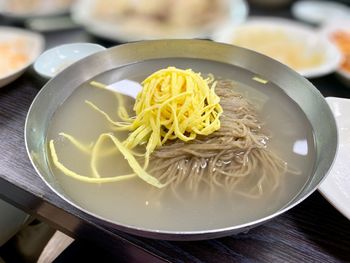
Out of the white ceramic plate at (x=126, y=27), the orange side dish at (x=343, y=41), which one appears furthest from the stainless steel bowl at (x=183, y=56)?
the orange side dish at (x=343, y=41)

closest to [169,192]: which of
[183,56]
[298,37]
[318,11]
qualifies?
[183,56]

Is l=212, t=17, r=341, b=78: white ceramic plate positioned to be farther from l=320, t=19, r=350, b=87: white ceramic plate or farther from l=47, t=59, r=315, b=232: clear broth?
l=47, t=59, r=315, b=232: clear broth

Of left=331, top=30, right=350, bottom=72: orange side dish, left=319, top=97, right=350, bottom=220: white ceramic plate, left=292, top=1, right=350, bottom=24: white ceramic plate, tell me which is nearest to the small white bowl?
left=319, top=97, right=350, bottom=220: white ceramic plate

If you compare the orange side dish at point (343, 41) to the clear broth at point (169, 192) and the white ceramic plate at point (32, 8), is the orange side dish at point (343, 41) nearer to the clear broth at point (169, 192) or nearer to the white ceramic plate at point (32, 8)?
the clear broth at point (169, 192)

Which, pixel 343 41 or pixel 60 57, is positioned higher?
pixel 60 57

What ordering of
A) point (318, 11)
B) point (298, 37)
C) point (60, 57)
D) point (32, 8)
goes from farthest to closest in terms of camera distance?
point (318, 11)
point (32, 8)
point (298, 37)
point (60, 57)

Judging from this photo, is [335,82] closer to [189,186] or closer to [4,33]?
[189,186]

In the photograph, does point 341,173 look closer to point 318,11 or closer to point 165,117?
point 165,117
